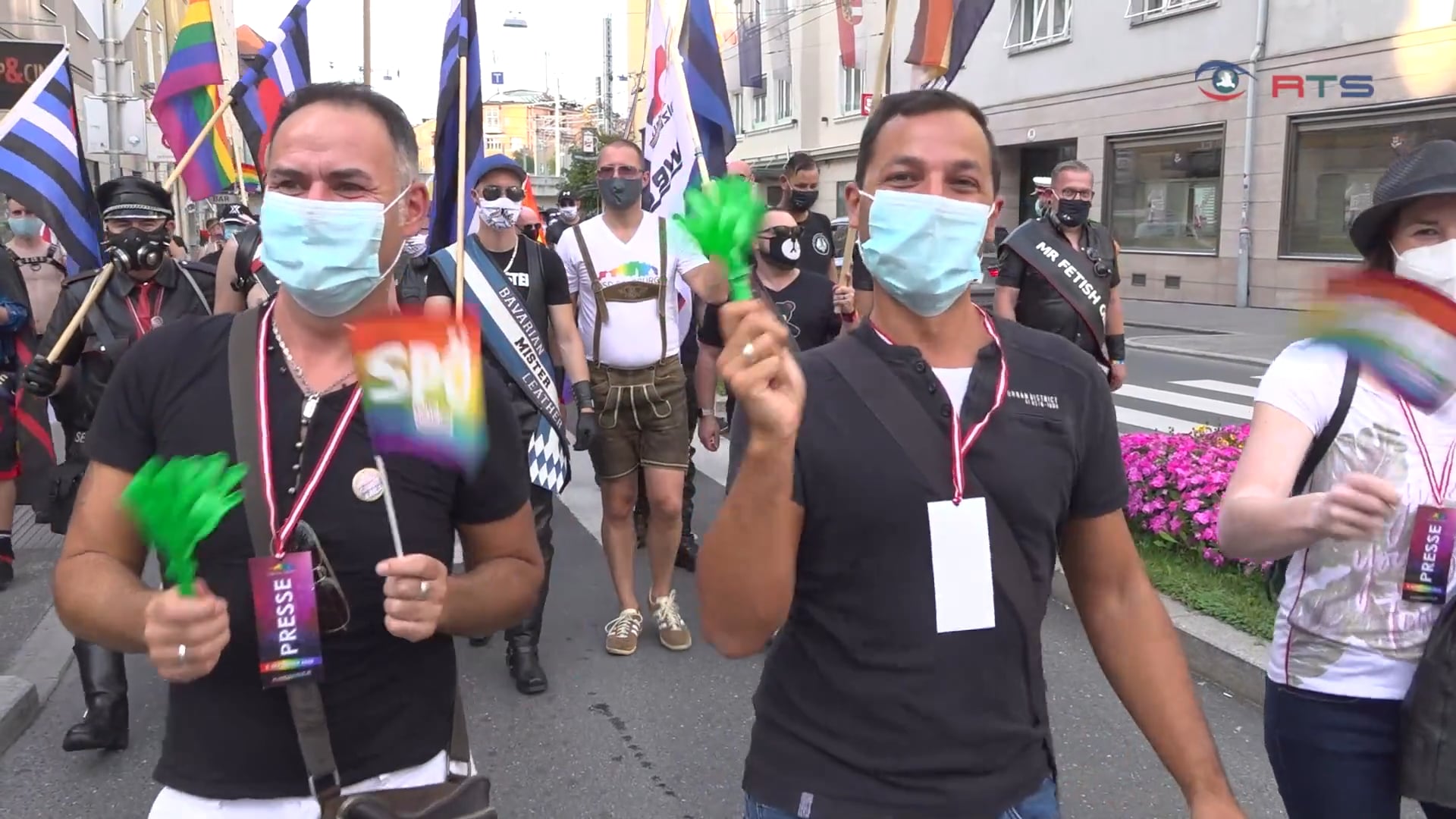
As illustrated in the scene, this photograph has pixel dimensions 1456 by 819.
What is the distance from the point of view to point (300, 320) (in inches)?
79.8

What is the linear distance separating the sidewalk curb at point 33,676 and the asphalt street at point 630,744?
0.05 meters

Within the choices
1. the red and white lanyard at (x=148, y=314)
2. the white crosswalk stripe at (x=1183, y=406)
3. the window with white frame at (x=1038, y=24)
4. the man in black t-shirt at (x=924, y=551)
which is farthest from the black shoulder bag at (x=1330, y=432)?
the window with white frame at (x=1038, y=24)

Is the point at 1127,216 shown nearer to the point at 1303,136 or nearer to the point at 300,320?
the point at 1303,136

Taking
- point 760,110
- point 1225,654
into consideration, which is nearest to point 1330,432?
point 1225,654

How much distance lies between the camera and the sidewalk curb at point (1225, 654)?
14.5 ft

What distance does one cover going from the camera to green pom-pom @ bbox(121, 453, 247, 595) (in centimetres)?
160

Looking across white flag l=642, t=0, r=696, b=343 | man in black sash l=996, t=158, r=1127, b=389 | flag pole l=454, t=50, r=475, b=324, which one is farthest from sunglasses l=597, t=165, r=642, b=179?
man in black sash l=996, t=158, r=1127, b=389

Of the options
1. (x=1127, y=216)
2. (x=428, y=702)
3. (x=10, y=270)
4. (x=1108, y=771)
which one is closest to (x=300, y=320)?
(x=428, y=702)

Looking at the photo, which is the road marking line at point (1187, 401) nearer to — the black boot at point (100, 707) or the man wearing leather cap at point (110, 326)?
the man wearing leather cap at point (110, 326)

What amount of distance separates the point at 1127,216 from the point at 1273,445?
→ 22472 mm

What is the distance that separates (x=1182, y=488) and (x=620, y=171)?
3152 millimetres

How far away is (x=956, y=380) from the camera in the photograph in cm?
190

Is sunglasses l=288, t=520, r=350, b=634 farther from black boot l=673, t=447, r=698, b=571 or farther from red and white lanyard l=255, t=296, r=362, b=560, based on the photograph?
black boot l=673, t=447, r=698, b=571

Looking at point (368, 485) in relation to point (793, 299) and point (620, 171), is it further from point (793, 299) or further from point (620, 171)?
point (793, 299)
